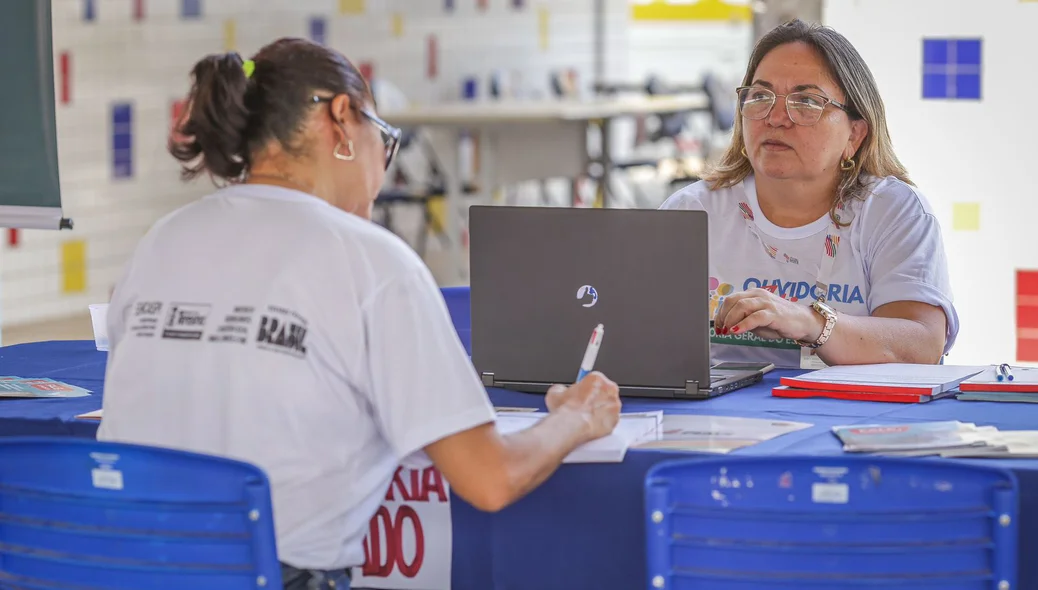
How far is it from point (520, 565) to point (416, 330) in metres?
0.42

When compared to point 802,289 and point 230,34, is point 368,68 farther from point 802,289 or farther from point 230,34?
point 802,289

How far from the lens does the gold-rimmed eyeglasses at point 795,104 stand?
2611mm

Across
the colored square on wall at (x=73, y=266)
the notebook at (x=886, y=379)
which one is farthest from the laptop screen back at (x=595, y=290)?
the colored square on wall at (x=73, y=266)

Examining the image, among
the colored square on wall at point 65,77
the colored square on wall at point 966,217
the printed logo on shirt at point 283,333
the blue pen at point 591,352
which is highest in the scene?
the colored square on wall at point 65,77

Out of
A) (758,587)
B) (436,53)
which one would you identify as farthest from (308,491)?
(436,53)

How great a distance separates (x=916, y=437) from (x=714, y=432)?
0.89ft

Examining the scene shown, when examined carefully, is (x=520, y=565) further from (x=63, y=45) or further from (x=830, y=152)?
(x=63, y=45)

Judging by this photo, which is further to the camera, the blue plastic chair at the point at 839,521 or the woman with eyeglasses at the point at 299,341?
Result: the woman with eyeglasses at the point at 299,341

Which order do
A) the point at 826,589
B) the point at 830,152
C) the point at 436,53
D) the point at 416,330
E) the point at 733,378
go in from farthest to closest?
the point at 436,53
the point at 830,152
the point at 733,378
the point at 416,330
the point at 826,589

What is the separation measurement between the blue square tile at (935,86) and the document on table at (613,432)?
8.75 feet

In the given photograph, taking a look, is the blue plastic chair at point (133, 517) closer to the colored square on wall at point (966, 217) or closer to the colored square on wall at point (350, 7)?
the colored square on wall at point (966, 217)

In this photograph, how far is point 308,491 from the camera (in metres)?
1.51

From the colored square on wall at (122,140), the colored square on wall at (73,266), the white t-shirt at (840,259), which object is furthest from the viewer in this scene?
the colored square on wall at (122,140)

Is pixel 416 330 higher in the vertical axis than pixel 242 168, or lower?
lower
